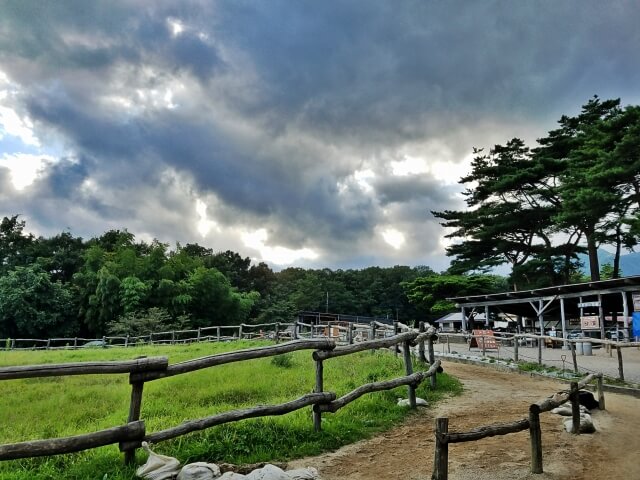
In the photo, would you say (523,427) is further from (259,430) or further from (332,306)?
(332,306)

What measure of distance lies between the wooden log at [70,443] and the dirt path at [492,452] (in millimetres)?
1558

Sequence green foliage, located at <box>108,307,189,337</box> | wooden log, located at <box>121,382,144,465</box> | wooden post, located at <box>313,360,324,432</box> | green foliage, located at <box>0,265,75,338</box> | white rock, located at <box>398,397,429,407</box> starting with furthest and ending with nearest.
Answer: green foliage, located at <box>0,265,75,338</box>, green foliage, located at <box>108,307,189,337</box>, white rock, located at <box>398,397,429,407</box>, wooden post, located at <box>313,360,324,432</box>, wooden log, located at <box>121,382,144,465</box>

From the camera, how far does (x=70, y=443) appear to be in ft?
11.7

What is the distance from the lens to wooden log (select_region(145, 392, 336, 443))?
4.07 meters

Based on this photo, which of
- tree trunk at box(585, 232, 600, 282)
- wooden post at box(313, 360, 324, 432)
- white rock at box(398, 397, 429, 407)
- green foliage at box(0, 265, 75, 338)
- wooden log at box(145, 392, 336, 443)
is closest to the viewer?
wooden log at box(145, 392, 336, 443)

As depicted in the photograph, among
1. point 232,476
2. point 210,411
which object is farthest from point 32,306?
point 232,476

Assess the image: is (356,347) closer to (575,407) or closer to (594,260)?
(575,407)

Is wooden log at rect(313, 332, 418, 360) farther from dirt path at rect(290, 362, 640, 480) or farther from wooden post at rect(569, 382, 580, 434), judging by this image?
wooden post at rect(569, 382, 580, 434)

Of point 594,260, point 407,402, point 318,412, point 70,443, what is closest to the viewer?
point 70,443

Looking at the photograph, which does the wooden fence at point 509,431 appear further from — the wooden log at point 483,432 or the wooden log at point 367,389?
the wooden log at point 367,389

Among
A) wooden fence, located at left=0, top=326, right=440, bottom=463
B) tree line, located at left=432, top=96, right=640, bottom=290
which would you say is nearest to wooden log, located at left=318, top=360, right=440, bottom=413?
wooden fence, located at left=0, top=326, right=440, bottom=463

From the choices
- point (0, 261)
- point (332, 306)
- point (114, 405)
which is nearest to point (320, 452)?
point (114, 405)

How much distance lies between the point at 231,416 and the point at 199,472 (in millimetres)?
815

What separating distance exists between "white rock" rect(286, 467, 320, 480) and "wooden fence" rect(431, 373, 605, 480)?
102 centimetres
